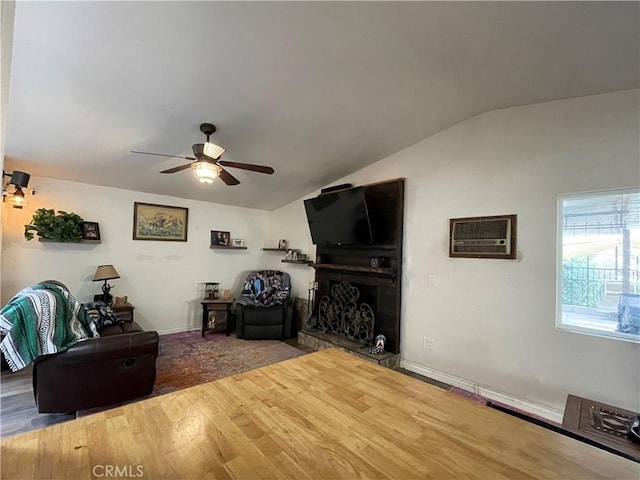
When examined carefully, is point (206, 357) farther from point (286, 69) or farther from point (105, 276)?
point (286, 69)

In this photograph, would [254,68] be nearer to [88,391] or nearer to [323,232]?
[323,232]

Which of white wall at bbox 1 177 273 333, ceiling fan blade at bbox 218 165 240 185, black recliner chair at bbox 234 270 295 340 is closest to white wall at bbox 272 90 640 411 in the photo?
black recliner chair at bbox 234 270 295 340

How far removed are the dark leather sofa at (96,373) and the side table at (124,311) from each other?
66.8 inches

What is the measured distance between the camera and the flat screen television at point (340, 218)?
360 centimetres

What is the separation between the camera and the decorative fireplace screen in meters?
3.77

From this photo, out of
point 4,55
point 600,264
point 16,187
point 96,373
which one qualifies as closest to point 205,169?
point 4,55

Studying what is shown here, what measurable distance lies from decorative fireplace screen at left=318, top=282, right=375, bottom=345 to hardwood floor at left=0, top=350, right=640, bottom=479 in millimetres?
2658

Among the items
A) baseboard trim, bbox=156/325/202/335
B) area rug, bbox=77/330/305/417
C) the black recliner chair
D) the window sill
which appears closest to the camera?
the window sill

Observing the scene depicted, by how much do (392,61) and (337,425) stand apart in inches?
90.5

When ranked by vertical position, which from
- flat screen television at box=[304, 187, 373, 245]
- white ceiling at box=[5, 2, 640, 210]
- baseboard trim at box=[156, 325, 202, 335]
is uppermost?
white ceiling at box=[5, 2, 640, 210]

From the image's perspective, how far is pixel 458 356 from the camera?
303 cm

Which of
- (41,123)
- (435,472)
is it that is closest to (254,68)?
(41,123)

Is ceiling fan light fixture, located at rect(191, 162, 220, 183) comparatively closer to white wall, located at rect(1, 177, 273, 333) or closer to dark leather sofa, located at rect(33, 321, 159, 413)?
dark leather sofa, located at rect(33, 321, 159, 413)

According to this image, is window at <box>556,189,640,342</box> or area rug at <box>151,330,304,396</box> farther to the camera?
area rug at <box>151,330,304,396</box>
